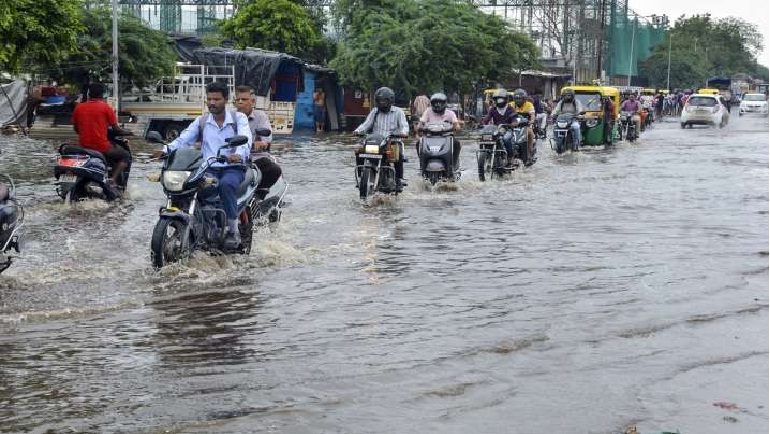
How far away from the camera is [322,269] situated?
30.5ft

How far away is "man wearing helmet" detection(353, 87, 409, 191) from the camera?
567 inches

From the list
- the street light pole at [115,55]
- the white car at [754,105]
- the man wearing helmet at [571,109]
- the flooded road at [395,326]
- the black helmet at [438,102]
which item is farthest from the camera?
the white car at [754,105]

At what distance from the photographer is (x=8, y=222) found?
307 inches

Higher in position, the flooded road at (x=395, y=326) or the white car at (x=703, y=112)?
the white car at (x=703, y=112)

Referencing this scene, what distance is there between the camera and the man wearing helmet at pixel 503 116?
1884 cm

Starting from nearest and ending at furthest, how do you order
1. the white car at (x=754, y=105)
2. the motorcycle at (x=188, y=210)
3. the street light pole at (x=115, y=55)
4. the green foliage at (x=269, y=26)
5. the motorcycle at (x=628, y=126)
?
the motorcycle at (x=188, y=210), the street light pole at (x=115, y=55), the motorcycle at (x=628, y=126), the green foliage at (x=269, y=26), the white car at (x=754, y=105)

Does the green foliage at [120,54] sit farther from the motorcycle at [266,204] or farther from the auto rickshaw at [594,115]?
the motorcycle at [266,204]

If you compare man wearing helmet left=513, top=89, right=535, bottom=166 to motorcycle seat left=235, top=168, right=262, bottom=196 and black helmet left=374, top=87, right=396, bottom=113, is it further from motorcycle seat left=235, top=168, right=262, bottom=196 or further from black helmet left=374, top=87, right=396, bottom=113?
motorcycle seat left=235, top=168, right=262, bottom=196

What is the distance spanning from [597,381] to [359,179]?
363 inches

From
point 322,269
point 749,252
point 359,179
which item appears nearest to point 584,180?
point 359,179

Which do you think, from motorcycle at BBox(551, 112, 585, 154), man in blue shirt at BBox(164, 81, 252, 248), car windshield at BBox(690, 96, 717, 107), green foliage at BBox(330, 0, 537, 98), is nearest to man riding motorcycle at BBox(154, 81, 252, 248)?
man in blue shirt at BBox(164, 81, 252, 248)

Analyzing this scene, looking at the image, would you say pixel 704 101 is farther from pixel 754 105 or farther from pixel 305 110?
pixel 754 105

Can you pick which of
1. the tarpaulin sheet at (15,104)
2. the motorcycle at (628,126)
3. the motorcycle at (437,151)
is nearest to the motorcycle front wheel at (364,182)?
the motorcycle at (437,151)

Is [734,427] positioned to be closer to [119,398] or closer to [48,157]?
[119,398]
